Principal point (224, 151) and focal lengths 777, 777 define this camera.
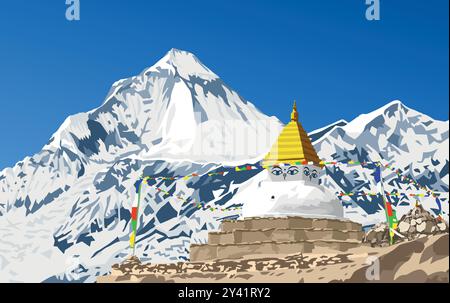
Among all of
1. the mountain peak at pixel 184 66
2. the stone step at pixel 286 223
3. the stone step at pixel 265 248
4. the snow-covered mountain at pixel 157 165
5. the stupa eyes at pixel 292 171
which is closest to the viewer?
the stone step at pixel 265 248

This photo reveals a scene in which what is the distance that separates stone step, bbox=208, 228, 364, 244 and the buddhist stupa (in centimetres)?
119

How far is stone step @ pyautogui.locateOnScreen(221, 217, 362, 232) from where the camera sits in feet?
109

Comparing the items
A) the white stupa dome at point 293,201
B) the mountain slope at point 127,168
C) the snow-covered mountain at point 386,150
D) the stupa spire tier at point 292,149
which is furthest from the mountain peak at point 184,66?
the white stupa dome at point 293,201

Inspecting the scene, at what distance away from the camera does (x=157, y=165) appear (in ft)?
319

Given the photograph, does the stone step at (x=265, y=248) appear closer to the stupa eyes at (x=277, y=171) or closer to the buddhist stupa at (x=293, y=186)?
the buddhist stupa at (x=293, y=186)

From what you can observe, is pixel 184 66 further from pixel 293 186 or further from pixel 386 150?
pixel 293 186

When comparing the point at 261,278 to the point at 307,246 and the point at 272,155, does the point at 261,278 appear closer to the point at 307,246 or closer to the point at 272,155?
the point at 307,246

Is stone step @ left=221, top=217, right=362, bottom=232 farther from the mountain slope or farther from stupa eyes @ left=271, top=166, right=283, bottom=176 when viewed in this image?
the mountain slope

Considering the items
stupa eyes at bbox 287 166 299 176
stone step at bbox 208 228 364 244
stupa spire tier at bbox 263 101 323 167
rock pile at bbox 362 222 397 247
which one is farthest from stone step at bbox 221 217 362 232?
stupa spire tier at bbox 263 101 323 167

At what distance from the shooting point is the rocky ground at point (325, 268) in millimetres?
19125

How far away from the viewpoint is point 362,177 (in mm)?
87062

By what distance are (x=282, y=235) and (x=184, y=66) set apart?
71216 mm

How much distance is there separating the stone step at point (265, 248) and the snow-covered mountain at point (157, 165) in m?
48.1
